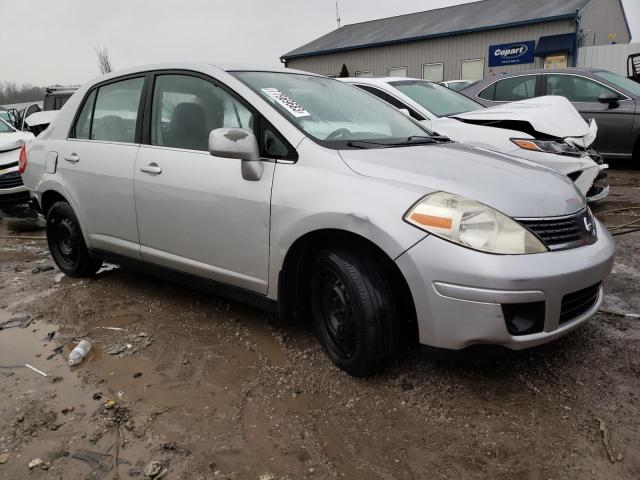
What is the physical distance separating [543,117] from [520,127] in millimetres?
297

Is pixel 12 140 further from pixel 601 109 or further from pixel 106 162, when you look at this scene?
pixel 601 109

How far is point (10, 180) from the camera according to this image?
25.4 ft

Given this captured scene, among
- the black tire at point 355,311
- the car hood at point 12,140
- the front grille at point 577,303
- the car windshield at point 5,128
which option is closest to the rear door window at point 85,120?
the black tire at point 355,311

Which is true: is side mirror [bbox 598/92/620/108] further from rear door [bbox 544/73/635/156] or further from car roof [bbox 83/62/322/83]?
car roof [bbox 83/62/322/83]

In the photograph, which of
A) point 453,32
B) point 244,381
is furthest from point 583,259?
point 453,32

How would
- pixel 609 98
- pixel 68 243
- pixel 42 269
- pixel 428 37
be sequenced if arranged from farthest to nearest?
pixel 428 37, pixel 609 98, pixel 42 269, pixel 68 243

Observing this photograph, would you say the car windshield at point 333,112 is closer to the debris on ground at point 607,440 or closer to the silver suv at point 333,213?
the silver suv at point 333,213

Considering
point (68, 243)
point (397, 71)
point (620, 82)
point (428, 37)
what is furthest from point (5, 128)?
point (397, 71)

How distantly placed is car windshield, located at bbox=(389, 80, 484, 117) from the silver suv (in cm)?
240

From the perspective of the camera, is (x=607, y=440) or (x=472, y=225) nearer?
(x=607, y=440)

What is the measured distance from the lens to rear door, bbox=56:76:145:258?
3721mm

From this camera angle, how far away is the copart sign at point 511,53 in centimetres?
Result: 2172

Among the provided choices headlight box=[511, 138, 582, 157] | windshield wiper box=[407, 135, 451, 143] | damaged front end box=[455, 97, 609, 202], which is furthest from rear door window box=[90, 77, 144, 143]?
headlight box=[511, 138, 582, 157]

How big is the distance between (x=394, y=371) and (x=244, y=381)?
80 cm
